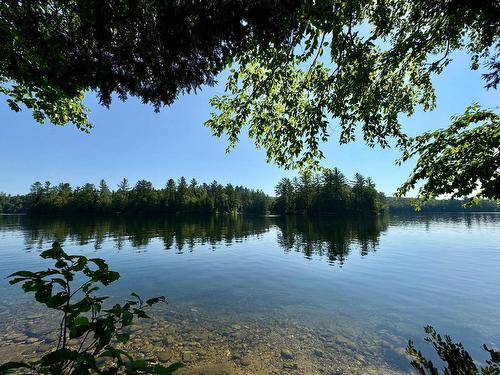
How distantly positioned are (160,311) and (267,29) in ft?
34.9

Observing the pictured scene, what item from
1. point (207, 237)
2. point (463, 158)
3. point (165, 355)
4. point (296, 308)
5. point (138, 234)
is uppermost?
point (463, 158)

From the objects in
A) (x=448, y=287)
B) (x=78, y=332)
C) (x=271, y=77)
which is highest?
(x=271, y=77)

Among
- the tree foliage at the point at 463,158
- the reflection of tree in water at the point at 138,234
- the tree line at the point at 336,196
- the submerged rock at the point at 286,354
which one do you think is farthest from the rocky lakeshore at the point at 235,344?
the tree line at the point at 336,196

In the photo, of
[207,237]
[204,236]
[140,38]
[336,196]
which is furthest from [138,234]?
[336,196]

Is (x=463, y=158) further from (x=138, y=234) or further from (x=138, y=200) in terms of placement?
(x=138, y=200)

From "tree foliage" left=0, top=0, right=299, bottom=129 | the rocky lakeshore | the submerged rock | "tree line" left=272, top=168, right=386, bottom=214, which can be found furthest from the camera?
"tree line" left=272, top=168, right=386, bottom=214

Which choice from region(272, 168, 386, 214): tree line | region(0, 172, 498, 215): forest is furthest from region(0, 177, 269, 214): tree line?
region(272, 168, 386, 214): tree line

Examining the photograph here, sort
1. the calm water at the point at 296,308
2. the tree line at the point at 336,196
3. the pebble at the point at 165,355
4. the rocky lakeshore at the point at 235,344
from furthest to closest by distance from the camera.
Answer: the tree line at the point at 336,196
the calm water at the point at 296,308
the pebble at the point at 165,355
the rocky lakeshore at the point at 235,344

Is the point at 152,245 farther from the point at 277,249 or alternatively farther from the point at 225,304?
the point at 225,304

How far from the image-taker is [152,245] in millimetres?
29406

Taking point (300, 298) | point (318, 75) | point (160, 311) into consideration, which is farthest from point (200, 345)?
point (318, 75)

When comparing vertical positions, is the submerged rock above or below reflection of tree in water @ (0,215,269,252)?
below

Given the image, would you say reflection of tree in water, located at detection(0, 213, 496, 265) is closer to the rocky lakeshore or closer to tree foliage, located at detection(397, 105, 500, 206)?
the rocky lakeshore

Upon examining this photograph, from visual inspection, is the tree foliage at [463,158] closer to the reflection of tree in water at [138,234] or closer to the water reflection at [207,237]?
the water reflection at [207,237]
